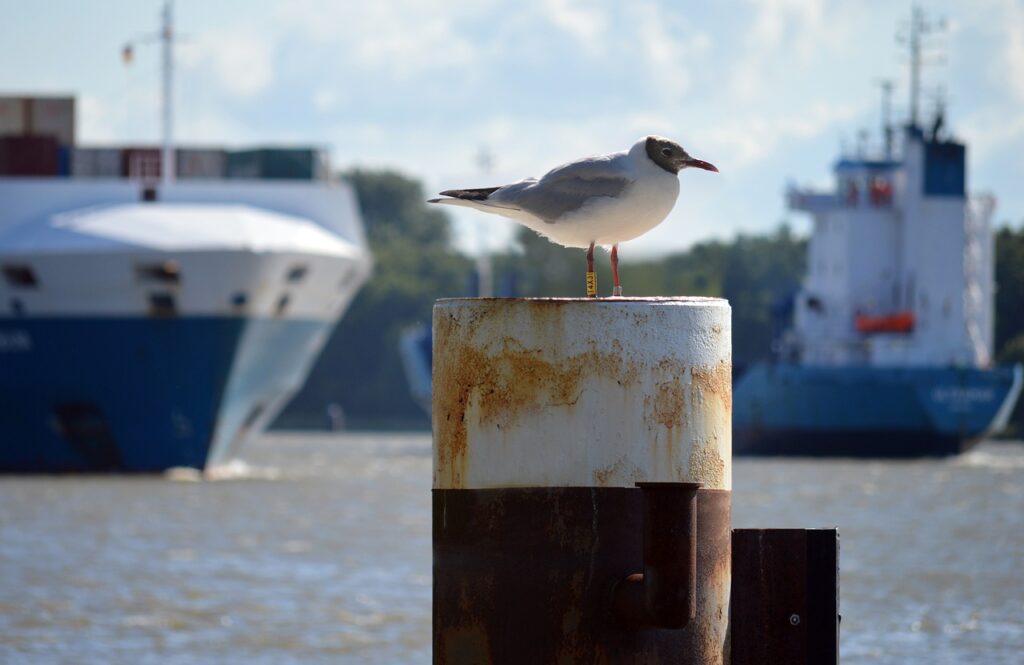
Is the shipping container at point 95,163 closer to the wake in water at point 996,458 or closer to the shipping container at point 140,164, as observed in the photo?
the shipping container at point 140,164

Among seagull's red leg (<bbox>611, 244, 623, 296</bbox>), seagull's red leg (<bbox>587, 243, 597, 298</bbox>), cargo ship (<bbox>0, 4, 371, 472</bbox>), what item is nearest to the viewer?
seagull's red leg (<bbox>587, 243, 597, 298</bbox>)

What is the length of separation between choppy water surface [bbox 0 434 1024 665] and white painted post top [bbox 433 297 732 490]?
10.7m

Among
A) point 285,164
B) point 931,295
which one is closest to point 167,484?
point 285,164

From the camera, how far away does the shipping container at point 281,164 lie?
46875 millimetres

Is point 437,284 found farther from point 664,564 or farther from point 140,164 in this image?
point 664,564

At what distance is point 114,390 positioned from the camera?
40.7 metres

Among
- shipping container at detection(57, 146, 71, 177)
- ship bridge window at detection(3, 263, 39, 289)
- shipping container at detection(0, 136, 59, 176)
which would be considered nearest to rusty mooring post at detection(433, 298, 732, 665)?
ship bridge window at detection(3, 263, 39, 289)

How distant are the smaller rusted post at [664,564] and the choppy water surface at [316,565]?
34.9 ft

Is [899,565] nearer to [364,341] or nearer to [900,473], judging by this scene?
[900,473]

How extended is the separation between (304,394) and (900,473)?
54.5 metres

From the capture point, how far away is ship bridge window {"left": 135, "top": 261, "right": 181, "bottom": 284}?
41.4m

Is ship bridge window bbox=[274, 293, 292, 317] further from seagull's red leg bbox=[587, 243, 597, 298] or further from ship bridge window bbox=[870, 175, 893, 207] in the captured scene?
seagull's red leg bbox=[587, 243, 597, 298]

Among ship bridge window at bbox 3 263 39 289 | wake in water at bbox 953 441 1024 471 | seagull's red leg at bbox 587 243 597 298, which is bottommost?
wake in water at bbox 953 441 1024 471

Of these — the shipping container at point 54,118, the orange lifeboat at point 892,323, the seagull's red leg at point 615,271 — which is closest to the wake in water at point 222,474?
the shipping container at point 54,118
